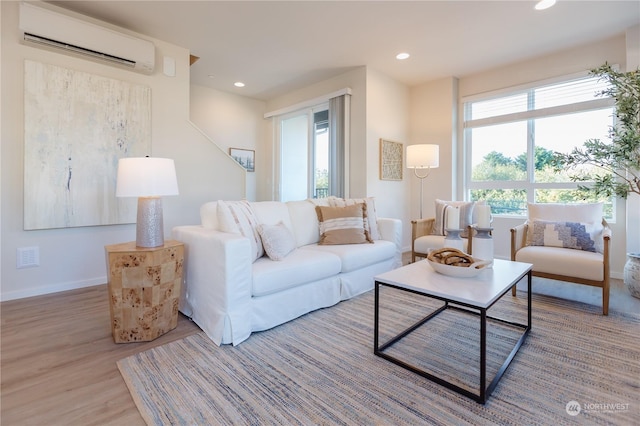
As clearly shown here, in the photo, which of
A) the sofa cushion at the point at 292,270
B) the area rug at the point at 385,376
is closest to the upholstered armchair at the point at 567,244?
the area rug at the point at 385,376

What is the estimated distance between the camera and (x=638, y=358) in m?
1.72

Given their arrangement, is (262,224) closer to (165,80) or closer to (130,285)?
(130,285)

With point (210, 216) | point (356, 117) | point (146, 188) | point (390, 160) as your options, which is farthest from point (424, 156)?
point (146, 188)

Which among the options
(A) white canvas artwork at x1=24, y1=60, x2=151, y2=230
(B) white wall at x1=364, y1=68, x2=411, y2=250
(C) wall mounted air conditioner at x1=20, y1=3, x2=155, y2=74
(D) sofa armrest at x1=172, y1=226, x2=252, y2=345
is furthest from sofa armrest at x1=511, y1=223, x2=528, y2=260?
(C) wall mounted air conditioner at x1=20, y1=3, x2=155, y2=74

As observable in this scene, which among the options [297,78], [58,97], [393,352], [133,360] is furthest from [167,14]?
[393,352]

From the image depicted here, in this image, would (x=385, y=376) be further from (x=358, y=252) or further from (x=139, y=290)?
(x=139, y=290)

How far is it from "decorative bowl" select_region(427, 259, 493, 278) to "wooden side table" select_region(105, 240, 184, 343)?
178 cm

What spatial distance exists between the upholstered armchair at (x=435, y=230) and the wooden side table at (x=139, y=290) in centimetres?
259

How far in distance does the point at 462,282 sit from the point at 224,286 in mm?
1423

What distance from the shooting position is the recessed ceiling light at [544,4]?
2.70m

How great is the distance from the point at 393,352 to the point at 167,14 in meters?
3.58

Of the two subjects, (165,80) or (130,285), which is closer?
(130,285)

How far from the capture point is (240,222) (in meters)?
2.28

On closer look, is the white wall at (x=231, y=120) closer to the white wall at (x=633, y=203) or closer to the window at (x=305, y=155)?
the window at (x=305, y=155)
